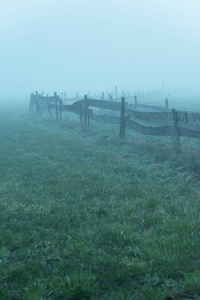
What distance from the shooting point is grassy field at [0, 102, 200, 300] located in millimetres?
3572

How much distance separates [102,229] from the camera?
16.0 feet

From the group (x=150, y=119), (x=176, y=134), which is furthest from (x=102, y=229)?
(x=150, y=119)

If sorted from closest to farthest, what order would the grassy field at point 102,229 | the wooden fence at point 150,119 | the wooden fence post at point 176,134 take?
the grassy field at point 102,229
the wooden fence at point 150,119
the wooden fence post at point 176,134

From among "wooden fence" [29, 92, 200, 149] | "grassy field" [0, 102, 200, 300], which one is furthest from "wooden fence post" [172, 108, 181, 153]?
"grassy field" [0, 102, 200, 300]

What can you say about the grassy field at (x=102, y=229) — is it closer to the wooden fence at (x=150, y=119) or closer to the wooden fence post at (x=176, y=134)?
the wooden fence post at (x=176, y=134)

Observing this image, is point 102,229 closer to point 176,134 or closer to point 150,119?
point 176,134

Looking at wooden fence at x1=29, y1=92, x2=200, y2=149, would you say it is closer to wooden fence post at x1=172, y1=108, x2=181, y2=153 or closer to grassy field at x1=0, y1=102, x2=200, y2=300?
wooden fence post at x1=172, y1=108, x2=181, y2=153

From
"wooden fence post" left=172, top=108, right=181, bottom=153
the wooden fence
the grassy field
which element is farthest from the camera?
"wooden fence post" left=172, top=108, right=181, bottom=153

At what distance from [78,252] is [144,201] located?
80.3 inches

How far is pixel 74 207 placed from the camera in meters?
5.92

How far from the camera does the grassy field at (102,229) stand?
3572mm

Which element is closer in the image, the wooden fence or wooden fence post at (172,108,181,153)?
the wooden fence

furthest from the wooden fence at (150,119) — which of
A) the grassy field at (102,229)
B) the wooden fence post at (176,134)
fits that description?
the grassy field at (102,229)

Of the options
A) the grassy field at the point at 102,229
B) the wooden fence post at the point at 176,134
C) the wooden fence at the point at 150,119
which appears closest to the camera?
the grassy field at the point at 102,229
